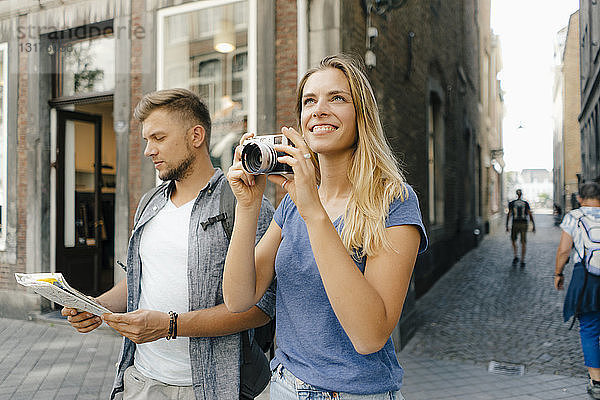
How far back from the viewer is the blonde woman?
4.40 feet

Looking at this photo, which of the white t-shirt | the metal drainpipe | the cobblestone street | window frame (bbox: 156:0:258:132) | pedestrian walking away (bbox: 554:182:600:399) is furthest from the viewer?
window frame (bbox: 156:0:258:132)

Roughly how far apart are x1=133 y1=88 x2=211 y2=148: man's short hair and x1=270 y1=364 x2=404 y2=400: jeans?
1095 mm

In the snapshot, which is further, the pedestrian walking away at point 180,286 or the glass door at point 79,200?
the glass door at point 79,200

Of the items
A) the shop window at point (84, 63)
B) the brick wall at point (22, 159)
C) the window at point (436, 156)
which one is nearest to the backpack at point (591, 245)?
the window at point (436, 156)

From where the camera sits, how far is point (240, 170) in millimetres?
1562

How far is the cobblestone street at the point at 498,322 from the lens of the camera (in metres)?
5.77

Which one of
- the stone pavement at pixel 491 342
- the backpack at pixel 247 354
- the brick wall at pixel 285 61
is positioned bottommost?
the stone pavement at pixel 491 342

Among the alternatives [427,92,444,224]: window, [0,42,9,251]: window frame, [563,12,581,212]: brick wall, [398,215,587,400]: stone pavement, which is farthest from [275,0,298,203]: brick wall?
[563,12,581,212]: brick wall

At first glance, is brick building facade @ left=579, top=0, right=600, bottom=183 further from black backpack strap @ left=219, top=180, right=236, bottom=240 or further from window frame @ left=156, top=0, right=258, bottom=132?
black backpack strap @ left=219, top=180, right=236, bottom=240

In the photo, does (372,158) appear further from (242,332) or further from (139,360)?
(139,360)

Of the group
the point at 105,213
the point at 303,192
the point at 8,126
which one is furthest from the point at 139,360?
the point at 105,213

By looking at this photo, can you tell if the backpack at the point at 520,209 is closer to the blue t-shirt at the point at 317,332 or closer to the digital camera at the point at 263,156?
the blue t-shirt at the point at 317,332

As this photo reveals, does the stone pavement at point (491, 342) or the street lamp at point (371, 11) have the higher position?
the street lamp at point (371, 11)

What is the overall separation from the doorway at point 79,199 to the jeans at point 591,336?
6.71 m
